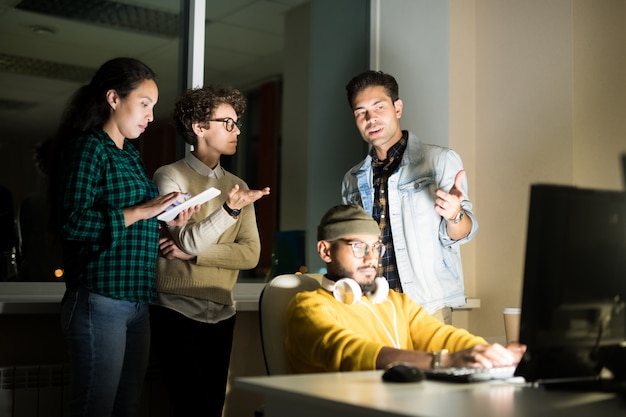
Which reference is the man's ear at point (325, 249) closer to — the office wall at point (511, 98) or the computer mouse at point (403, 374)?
the computer mouse at point (403, 374)

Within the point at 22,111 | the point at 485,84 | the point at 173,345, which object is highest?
the point at 485,84

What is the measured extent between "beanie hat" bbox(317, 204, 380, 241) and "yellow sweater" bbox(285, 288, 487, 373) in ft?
0.56

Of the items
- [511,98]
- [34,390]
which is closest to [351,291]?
[34,390]

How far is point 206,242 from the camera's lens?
2408mm

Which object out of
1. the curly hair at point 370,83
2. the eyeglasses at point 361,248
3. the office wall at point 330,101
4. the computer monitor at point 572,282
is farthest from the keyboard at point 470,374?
the office wall at point 330,101

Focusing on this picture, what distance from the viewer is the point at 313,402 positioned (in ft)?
4.09

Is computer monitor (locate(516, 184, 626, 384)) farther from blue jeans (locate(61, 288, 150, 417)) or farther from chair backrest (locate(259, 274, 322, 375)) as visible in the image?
blue jeans (locate(61, 288, 150, 417))

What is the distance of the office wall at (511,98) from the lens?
3578 millimetres

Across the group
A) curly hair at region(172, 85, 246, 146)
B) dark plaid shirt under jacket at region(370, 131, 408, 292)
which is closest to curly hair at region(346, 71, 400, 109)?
dark plaid shirt under jacket at region(370, 131, 408, 292)

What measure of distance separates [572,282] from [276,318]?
3.08 ft

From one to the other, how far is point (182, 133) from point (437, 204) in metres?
0.91

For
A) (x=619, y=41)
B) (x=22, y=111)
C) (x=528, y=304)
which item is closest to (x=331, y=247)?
(x=528, y=304)

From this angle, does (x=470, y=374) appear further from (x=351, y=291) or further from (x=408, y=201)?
(x=408, y=201)

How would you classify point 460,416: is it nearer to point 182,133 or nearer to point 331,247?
point 331,247
